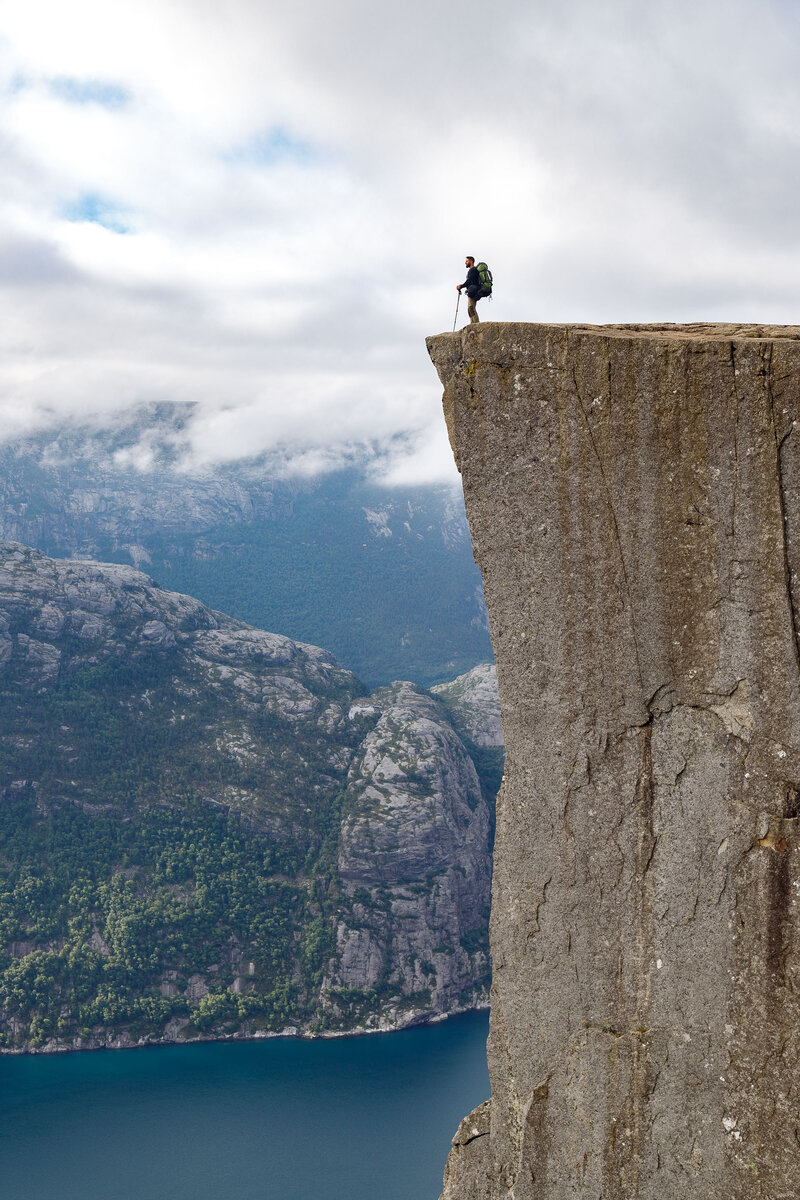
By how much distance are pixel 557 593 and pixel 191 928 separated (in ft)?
476

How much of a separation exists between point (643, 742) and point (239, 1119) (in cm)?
10498

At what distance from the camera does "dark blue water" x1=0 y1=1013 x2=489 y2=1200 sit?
3445 inches

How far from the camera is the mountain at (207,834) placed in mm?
136250

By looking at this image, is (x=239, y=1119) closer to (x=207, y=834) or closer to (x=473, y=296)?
(x=207, y=834)

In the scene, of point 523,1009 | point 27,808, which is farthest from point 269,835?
point 523,1009

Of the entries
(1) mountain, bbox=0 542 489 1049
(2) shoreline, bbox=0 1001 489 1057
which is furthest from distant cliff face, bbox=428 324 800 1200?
(1) mountain, bbox=0 542 489 1049

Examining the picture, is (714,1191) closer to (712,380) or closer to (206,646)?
(712,380)

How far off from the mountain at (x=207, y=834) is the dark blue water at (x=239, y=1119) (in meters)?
9.61

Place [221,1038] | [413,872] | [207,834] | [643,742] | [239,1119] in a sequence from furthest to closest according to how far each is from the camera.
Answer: [413,872], [207,834], [221,1038], [239,1119], [643,742]

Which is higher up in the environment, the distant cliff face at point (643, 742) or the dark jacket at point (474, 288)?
the dark jacket at point (474, 288)

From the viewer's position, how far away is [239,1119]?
327 ft

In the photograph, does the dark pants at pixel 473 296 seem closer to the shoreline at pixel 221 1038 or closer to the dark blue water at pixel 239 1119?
the dark blue water at pixel 239 1119

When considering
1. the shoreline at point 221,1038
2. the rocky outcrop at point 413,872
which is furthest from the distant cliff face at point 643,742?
the rocky outcrop at point 413,872

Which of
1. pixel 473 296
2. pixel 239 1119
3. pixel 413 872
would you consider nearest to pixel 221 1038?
pixel 239 1119
